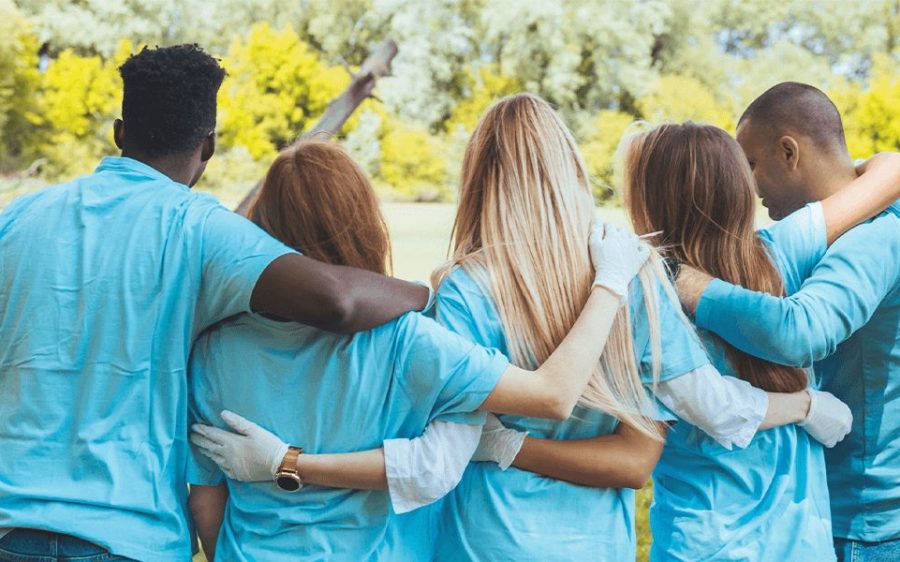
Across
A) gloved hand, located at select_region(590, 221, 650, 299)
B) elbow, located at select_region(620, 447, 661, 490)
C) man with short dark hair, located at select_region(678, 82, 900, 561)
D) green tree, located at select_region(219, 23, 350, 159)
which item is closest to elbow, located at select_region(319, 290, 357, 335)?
gloved hand, located at select_region(590, 221, 650, 299)

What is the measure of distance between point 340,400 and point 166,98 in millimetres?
534

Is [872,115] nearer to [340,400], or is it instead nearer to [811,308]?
[811,308]

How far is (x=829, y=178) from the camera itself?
207 centimetres

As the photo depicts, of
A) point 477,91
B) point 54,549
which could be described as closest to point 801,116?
point 54,549

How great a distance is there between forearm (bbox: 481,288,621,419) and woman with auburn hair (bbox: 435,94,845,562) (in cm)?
7

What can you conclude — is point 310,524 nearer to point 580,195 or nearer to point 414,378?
point 414,378

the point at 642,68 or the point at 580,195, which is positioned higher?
the point at 580,195

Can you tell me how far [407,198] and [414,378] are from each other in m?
21.7

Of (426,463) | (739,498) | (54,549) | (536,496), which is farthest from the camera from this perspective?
(739,498)

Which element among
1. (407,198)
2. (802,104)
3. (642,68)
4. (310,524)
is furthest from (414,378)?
(642,68)

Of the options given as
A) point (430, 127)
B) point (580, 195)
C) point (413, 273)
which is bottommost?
point (413, 273)

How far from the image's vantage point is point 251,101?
22859 mm

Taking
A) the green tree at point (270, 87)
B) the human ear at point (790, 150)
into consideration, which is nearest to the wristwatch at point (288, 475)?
the human ear at point (790, 150)

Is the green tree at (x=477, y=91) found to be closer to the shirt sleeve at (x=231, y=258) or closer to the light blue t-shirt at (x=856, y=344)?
the light blue t-shirt at (x=856, y=344)
